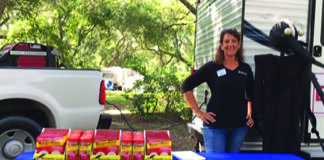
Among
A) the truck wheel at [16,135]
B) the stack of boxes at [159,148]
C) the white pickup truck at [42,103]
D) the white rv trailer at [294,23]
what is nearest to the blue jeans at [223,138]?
the white rv trailer at [294,23]

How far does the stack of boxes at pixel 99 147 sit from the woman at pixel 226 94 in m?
1.06

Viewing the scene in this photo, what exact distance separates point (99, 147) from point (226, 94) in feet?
4.50

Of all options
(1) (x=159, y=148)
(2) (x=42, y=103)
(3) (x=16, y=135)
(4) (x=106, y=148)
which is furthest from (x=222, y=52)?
(3) (x=16, y=135)

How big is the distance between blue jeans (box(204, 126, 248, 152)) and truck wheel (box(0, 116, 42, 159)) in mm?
2239

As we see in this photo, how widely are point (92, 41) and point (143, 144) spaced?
16.6 m

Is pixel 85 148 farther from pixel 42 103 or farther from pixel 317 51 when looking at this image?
pixel 317 51

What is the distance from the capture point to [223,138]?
2.82 m

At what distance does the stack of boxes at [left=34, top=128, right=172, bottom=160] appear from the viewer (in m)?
1.75

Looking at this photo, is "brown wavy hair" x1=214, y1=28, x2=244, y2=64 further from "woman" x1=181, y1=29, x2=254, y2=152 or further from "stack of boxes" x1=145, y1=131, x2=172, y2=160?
"stack of boxes" x1=145, y1=131, x2=172, y2=160

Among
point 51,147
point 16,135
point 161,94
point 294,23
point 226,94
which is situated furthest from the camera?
point 161,94

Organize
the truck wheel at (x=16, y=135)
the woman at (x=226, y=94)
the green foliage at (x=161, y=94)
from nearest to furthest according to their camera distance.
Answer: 1. the woman at (x=226, y=94)
2. the truck wheel at (x=16, y=135)
3. the green foliage at (x=161, y=94)

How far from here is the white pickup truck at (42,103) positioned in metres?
3.81

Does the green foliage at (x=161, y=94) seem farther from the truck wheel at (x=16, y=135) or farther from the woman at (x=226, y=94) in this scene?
the woman at (x=226, y=94)

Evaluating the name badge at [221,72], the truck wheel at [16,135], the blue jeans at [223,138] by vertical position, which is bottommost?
the truck wheel at [16,135]
